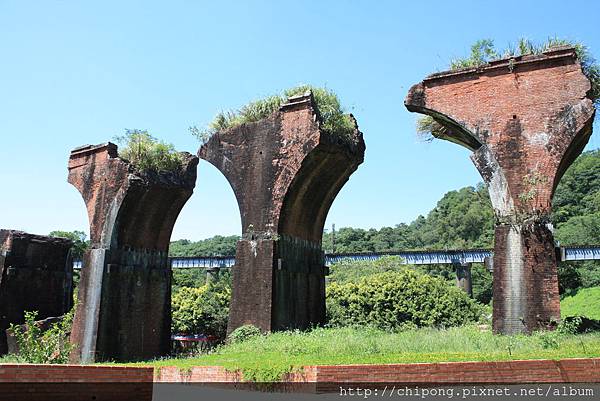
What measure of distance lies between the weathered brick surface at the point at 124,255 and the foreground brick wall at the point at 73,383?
9.04 metres

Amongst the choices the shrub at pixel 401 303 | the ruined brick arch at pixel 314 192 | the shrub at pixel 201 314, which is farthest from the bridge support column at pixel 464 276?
the ruined brick arch at pixel 314 192

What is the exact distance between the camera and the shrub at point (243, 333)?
40.3 feet

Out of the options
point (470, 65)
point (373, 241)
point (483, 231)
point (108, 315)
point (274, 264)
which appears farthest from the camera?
point (373, 241)

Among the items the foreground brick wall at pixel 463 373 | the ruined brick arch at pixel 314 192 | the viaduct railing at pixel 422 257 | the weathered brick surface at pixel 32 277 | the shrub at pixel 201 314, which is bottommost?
the shrub at pixel 201 314

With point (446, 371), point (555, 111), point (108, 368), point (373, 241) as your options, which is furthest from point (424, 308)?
point (373, 241)

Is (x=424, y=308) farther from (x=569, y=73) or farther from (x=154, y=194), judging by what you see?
(x=569, y=73)

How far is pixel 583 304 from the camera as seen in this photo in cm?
3206

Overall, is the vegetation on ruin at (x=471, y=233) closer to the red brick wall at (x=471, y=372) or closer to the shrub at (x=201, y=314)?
the shrub at (x=201, y=314)

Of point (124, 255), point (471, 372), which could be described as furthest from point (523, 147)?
point (124, 255)

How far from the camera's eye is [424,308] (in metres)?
23.1

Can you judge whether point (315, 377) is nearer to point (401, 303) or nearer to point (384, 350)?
point (384, 350)

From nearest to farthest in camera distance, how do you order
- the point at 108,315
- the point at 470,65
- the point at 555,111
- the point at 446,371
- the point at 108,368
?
1. the point at 108,368
2. the point at 446,371
3. the point at 555,111
4. the point at 470,65
5. the point at 108,315

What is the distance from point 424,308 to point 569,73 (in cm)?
1389

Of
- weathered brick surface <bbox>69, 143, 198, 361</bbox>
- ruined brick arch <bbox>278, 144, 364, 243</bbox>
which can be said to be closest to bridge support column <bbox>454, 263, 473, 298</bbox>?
ruined brick arch <bbox>278, 144, 364, 243</bbox>
